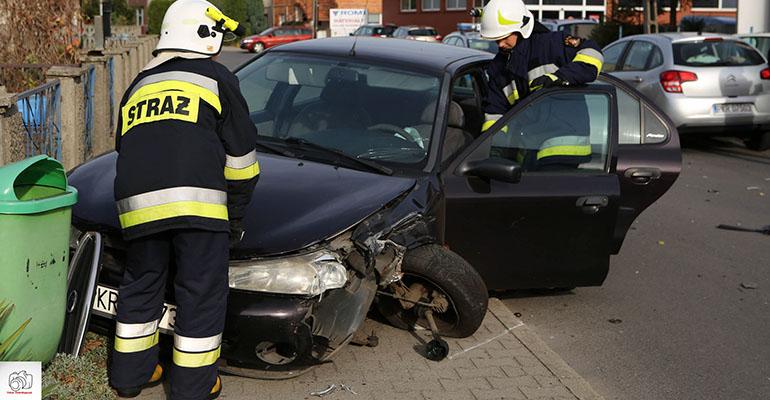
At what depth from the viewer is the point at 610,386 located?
17.2 feet

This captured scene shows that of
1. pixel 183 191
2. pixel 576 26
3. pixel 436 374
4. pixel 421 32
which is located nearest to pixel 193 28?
pixel 183 191

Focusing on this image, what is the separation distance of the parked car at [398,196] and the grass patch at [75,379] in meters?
0.25

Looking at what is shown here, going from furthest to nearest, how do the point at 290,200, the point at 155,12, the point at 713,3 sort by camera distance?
1. the point at 155,12
2. the point at 713,3
3. the point at 290,200

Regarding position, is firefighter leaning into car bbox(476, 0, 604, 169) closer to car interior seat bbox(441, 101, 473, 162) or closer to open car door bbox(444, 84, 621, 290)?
open car door bbox(444, 84, 621, 290)

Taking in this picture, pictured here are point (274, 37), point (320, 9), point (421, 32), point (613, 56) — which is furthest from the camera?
point (320, 9)

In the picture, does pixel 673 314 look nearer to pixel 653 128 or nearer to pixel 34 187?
pixel 653 128

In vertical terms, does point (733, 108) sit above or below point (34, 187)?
below

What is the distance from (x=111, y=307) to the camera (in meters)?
4.55

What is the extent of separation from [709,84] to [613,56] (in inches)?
92.2

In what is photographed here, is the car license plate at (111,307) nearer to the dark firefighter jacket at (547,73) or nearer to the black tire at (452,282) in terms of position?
the black tire at (452,282)

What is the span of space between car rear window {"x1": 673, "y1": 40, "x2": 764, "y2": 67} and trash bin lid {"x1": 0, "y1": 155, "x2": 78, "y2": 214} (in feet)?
36.8

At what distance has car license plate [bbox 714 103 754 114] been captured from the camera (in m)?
Result: 13.7

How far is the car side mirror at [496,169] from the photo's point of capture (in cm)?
564

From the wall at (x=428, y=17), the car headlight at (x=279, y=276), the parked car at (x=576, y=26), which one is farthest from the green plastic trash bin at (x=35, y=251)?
the wall at (x=428, y=17)
